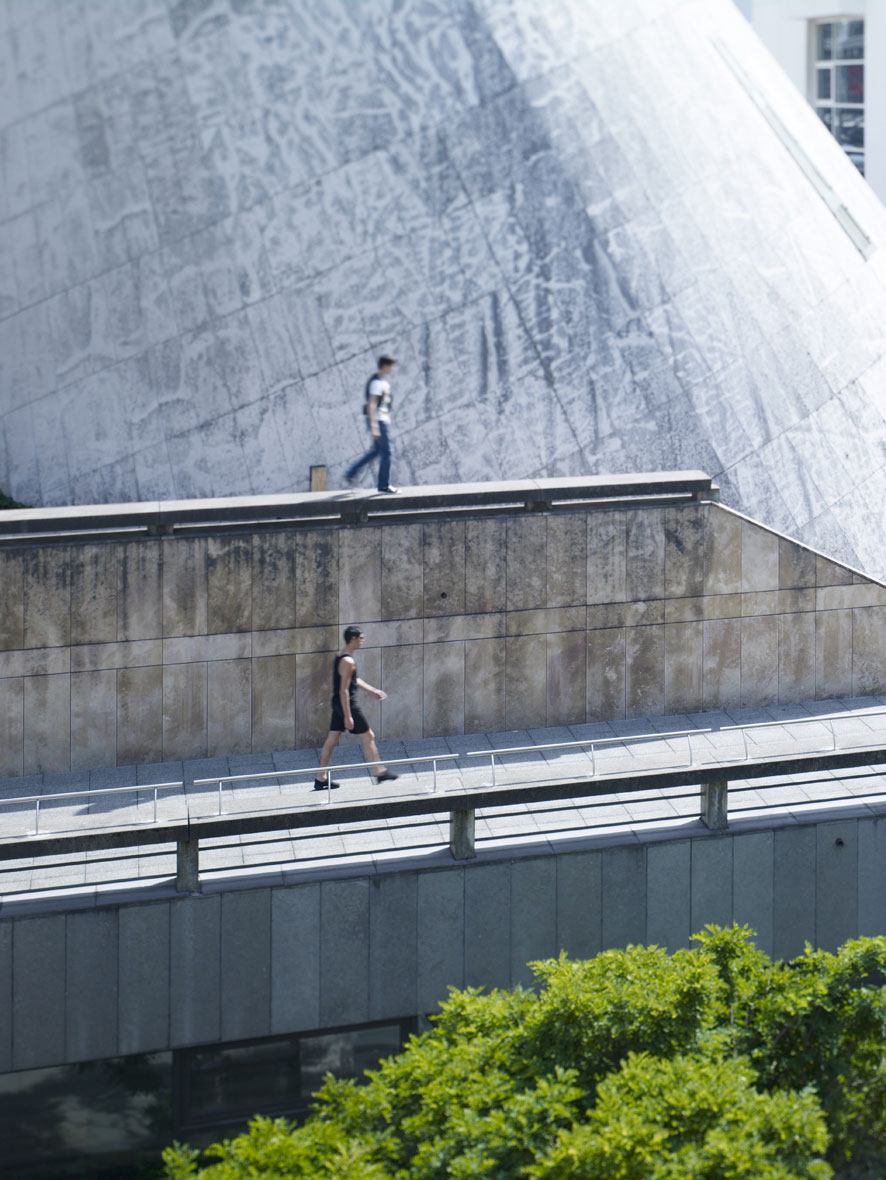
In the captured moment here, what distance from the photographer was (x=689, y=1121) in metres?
8.41

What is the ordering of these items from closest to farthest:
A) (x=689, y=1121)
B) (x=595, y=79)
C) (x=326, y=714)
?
1. (x=689, y=1121)
2. (x=326, y=714)
3. (x=595, y=79)

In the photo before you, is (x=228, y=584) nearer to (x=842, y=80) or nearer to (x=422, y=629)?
(x=422, y=629)

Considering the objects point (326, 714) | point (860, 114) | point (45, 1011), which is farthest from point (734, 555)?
point (860, 114)

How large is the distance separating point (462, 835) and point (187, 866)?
7.08 ft

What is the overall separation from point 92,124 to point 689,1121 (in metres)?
13.1

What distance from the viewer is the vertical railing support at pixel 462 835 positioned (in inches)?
498

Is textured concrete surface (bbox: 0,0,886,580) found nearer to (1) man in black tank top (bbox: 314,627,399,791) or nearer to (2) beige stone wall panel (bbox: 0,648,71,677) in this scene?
(2) beige stone wall panel (bbox: 0,648,71,677)

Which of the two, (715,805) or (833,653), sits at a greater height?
(833,653)

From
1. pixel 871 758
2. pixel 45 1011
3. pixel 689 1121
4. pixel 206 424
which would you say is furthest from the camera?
pixel 206 424

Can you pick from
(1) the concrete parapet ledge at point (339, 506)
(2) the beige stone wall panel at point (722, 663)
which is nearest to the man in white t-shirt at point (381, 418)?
(1) the concrete parapet ledge at point (339, 506)

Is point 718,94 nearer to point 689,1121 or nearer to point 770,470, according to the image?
point 770,470

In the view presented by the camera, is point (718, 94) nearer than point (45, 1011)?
No

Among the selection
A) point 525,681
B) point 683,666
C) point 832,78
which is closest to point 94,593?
point 525,681

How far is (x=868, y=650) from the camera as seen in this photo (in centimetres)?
1647
